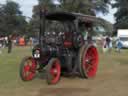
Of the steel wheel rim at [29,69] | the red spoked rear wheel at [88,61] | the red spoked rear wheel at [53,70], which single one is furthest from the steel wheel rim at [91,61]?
the steel wheel rim at [29,69]

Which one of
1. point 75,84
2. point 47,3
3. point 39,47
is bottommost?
point 75,84

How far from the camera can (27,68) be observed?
13.2m

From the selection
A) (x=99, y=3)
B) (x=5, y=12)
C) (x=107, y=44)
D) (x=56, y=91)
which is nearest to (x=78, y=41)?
(x=56, y=91)

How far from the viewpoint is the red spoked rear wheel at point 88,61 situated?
1373cm

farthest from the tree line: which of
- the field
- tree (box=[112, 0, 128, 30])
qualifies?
the field

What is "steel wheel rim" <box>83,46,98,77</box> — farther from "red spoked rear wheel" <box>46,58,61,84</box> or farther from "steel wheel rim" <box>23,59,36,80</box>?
"steel wheel rim" <box>23,59,36,80</box>

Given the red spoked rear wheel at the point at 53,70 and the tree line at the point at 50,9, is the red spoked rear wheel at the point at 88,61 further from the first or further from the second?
the tree line at the point at 50,9

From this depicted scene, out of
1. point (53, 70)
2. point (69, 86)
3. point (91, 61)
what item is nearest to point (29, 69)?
point (53, 70)

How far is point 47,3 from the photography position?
75.2m

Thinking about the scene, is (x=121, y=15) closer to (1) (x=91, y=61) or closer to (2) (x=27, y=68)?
(1) (x=91, y=61)

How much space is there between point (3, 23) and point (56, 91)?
92.5 m

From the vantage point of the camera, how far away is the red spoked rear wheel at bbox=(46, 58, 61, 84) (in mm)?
12320

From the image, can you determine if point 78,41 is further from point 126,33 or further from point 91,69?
point 126,33

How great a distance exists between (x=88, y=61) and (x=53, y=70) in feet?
7.39
